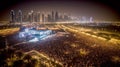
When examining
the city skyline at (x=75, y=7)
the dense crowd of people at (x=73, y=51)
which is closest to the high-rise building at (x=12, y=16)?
the city skyline at (x=75, y=7)

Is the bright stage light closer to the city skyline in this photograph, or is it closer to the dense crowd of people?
the dense crowd of people

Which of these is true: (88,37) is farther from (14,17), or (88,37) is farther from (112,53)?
(14,17)

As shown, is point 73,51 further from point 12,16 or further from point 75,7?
point 12,16

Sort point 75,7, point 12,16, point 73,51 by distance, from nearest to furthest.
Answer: point 73,51
point 12,16
point 75,7

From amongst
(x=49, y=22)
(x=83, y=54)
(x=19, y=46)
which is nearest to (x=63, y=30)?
(x=49, y=22)

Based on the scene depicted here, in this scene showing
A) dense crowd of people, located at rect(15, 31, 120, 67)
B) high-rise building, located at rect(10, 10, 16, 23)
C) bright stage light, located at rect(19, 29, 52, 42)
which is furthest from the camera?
high-rise building, located at rect(10, 10, 16, 23)

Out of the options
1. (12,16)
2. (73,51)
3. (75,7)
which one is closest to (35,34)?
(12,16)

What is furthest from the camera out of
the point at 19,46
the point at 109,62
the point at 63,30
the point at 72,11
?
the point at 72,11

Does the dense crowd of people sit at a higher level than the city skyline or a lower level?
lower

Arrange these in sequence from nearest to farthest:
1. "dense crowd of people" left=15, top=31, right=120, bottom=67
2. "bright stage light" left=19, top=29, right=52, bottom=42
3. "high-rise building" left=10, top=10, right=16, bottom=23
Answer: "dense crowd of people" left=15, top=31, right=120, bottom=67, "bright stage light" left=19, top=29, right=52, bottom=42, "high-rise building" left=10, top=10, right=16, bottom=23

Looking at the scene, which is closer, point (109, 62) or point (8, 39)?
point (109, 62)

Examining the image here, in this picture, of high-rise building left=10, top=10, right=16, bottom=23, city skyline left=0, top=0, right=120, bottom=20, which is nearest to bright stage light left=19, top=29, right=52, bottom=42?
high-rise building left=10, top=10, right=16, bottom=23
